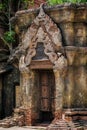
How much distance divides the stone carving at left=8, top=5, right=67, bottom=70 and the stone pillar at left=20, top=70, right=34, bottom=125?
0.40m

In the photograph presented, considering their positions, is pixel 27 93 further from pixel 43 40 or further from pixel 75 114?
pixel 75 114

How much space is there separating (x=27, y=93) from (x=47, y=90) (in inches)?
32.0

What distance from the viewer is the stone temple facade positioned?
648 inches

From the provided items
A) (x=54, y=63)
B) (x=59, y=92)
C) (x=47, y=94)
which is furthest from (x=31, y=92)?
(x=54, y=63)

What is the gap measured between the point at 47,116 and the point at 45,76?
64.7 inches

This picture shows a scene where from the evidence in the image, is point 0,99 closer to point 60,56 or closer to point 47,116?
point 47,116

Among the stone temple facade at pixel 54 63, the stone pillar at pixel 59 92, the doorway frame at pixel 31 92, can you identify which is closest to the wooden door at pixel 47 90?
the stone temple facade at pixel 54 63

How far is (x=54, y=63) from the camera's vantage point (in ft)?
54.5

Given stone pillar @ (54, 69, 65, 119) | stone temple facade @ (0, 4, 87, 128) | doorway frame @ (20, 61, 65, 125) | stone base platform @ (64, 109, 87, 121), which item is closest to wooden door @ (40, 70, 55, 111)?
stone temple facade @ (0, 4, 87, 128)

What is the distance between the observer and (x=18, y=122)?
17.3 m

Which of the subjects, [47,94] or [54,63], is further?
[47,94]

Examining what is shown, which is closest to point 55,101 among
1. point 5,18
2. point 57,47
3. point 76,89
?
point 76,89

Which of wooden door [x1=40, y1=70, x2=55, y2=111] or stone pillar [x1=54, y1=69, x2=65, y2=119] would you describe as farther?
wooden door [x1=40, y1=70, x2=55, y2=111]

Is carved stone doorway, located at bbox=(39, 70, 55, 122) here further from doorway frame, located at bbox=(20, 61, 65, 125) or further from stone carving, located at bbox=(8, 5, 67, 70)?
stone carving, located at bbox=(8, 5, 67, 70)
